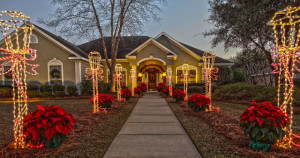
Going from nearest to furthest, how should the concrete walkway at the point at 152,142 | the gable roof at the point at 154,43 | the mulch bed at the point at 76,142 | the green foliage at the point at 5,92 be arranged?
the mulch bed at the point at 76,142 < the concrete walkway at the point at 152,142 < the green foliage at the point at 5,92 < the gable roof at the point at 154,43

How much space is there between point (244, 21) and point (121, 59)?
12395 millimetres

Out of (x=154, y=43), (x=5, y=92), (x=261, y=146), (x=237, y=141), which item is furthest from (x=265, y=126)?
(x=5, y=92)

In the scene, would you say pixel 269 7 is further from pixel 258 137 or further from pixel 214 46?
pixel 258 137

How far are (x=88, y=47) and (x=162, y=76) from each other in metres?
11.1

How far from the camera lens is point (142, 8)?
16219 millimetres

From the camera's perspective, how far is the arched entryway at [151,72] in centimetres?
1942

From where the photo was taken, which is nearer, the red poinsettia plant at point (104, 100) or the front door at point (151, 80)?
the red poinsettia plant at point (104, 100)

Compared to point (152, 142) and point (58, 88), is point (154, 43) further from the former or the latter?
point (152, 142)

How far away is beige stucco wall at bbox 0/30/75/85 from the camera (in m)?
15.4

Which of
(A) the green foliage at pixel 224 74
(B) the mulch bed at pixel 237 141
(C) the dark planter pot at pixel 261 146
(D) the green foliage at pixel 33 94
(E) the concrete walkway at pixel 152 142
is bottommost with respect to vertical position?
(E) the concrete walkway at pixel 152 142

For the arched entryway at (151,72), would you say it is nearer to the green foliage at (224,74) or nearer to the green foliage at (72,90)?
the green foliage at (224,74)

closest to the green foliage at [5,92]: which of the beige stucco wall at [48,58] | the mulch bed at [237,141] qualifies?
the beige stucco wall at [48,58]

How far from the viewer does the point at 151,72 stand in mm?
21156

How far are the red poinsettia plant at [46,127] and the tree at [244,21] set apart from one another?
11.7m
